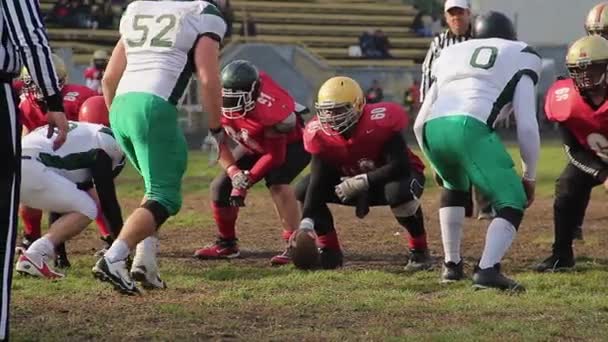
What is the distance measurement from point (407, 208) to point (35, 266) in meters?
2.32

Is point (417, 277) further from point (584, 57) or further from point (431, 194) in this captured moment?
point (431, 194)

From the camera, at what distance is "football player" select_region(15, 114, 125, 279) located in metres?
7.45

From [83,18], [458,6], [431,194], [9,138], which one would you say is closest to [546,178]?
[431,194]

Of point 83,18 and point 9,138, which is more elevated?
point 9,138

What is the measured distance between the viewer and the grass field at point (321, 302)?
5438mm

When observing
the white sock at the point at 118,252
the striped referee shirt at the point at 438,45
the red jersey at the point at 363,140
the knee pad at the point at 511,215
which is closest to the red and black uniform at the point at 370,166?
the red jersey at the point at 363,140

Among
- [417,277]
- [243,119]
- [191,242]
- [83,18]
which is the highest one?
[243,119]

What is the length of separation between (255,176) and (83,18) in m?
21.2

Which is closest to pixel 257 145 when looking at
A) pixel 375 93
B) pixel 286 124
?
pixel 286 124

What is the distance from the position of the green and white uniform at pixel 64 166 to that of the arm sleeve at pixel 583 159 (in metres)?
2.85

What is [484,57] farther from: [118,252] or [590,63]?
[118,252]

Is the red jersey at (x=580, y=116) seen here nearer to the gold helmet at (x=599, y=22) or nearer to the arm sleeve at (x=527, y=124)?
the arm sleeve at (x=527, y=124)

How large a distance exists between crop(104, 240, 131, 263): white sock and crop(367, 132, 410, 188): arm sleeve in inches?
81.4

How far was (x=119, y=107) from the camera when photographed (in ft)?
21.1
